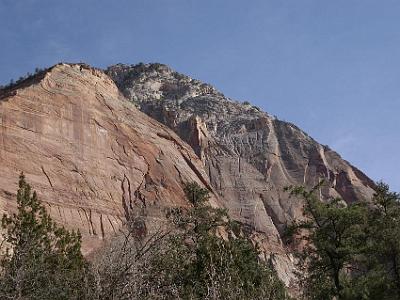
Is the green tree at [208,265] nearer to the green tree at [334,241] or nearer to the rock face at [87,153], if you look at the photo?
the green tree at [334,241]

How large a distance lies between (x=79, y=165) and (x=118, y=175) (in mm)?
4294

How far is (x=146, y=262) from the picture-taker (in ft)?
36.2

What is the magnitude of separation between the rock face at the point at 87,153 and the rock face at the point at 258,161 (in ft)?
18.7

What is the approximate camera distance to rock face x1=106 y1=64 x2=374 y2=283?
2515 inches

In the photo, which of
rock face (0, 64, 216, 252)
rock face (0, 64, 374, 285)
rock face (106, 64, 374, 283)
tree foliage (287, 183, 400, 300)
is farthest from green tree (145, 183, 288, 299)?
rock face (106, 64, 374, 283)

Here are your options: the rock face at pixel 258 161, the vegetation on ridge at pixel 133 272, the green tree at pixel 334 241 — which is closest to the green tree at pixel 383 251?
the green tree at pixel 334 241

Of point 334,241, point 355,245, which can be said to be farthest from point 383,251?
point 334,241

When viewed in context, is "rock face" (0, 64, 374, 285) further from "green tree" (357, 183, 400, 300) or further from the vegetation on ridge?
"green tree" (357, 183, 400, 300)

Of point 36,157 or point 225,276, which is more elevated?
point 36,157

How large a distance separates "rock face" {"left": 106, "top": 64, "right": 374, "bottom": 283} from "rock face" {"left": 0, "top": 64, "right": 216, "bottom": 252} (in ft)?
18.7

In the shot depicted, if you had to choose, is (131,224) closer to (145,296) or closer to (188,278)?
(145,296)

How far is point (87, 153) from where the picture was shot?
52.9 meters

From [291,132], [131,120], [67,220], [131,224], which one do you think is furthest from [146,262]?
[291,132]

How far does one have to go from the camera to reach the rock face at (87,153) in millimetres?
48000
